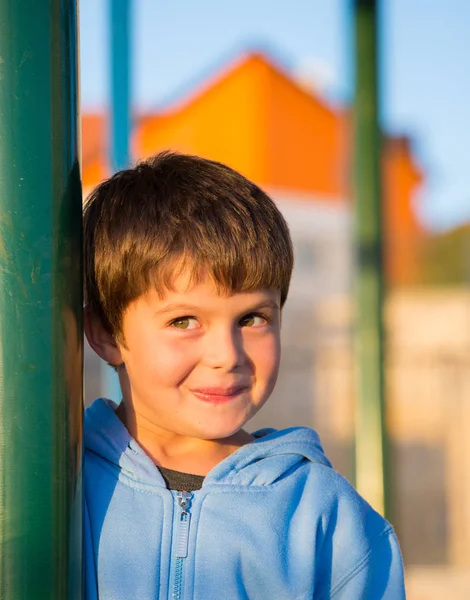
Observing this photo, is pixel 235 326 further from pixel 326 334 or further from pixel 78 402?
pixel 326 334

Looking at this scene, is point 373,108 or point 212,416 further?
point 373,108

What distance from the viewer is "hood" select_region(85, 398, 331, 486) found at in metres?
1.24

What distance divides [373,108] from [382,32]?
19 cm

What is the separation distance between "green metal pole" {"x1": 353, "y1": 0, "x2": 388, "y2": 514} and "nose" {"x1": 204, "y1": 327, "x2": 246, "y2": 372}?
131 cm

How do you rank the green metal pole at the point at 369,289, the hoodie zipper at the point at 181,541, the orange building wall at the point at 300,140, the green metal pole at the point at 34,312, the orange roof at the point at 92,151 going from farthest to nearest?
the orange building wall at the point at 300,140
the orange roof at the point at 92,151
the green metal pole at the point at 369,289
the hoodie zipper at the point at 181,541
the green metal pole at the point at 34,312

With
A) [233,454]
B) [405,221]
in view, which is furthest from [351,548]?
[405,221]

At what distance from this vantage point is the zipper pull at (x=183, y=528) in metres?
1.17

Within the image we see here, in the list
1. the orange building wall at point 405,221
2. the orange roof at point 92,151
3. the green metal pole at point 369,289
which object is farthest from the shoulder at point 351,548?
the orange building wall at point 405,221

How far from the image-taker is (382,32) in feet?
8.16

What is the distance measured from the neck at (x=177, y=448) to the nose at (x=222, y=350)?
15 centimetres

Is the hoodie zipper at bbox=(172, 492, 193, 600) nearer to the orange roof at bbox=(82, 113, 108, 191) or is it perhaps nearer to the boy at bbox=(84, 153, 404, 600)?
the boy at bbox=(84, 153, 404, 600)

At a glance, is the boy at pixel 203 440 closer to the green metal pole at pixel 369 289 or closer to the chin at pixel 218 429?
the chin at pixel 218 429

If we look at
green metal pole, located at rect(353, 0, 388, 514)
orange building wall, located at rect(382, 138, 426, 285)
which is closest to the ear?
green metal pole, located at rect(353, 0, 388, 514)

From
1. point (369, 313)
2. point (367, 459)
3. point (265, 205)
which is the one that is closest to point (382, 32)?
point (369, 313)
